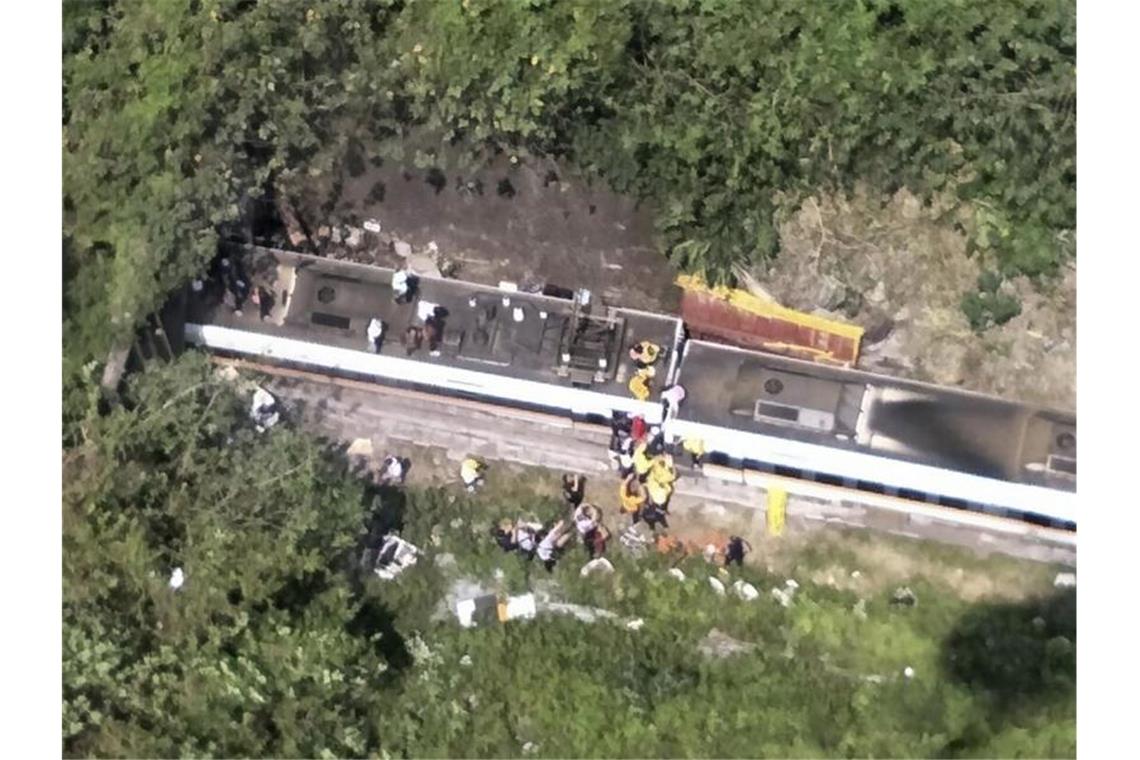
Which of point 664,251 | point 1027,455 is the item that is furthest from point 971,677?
point 664,251

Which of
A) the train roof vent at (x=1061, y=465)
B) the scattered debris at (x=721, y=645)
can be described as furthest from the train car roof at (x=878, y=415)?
the scattered debris at (x=721, y=645)

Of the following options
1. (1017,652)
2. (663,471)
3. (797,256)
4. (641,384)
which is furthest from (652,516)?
(1017,652)

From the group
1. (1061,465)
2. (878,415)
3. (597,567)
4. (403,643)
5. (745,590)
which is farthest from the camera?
(597,567)

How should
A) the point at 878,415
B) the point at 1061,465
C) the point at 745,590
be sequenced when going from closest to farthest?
the point at 1061,465 → the point at 878,415 → the point at 745,590

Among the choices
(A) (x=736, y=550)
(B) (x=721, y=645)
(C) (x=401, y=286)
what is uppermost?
(C) (x=401, y=286)

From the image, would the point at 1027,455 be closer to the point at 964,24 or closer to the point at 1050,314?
the point at 1050,314

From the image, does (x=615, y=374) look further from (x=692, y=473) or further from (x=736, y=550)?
(x=736, y=550)

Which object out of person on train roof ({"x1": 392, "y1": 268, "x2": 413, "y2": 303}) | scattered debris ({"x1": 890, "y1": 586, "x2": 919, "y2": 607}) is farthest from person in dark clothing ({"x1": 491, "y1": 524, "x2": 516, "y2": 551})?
scattered debris ({"x1": 890, "y1": 586, "x2": 919, "y2": 607})

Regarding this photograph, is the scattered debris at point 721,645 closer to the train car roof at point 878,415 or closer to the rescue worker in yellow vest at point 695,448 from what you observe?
the rescue worker in yellow vest at point 695,448
